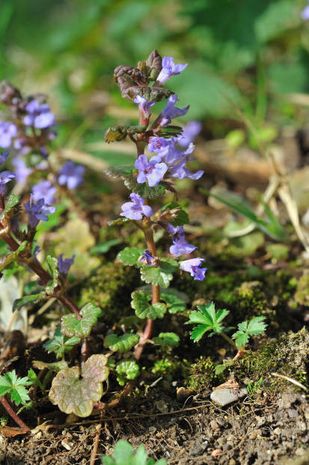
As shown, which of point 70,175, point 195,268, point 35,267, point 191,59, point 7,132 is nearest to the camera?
point 195,268

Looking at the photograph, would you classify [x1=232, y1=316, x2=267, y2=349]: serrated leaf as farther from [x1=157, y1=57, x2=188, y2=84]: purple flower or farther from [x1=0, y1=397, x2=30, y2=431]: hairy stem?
[x1=157, y1=57, x2=188, y2=84]: purple flower

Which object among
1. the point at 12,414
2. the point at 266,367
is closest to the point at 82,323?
the point at 12,414

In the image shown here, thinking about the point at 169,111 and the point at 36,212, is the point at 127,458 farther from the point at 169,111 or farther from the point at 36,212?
the point at 169,111

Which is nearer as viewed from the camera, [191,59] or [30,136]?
[30,136]

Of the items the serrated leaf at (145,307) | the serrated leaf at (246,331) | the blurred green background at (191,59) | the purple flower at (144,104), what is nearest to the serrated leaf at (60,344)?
the serrated leaf at (145,307)

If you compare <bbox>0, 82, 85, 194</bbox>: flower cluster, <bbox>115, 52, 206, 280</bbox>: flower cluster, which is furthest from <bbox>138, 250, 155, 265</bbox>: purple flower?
<bbox>0, 82, 85, 194</bbox>: flower cluster
